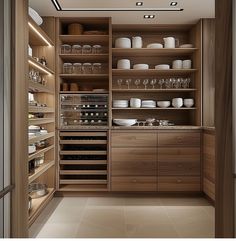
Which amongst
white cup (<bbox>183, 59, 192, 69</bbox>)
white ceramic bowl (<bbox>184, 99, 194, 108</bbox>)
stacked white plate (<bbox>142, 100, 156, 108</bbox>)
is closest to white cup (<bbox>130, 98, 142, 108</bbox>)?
stacked white plate (<bbox>142, 100, 156, 108</bbox>)

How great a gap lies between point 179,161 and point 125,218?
1301 mm

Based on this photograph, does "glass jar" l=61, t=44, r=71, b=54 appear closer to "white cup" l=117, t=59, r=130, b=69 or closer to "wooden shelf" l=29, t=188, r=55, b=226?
"white cup" l=117, t=59, r=130, b=69

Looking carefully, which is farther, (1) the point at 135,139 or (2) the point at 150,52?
(2) the point at 150,52

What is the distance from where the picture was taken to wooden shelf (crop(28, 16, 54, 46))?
3.29 m

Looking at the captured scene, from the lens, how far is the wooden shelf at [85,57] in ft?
14.9

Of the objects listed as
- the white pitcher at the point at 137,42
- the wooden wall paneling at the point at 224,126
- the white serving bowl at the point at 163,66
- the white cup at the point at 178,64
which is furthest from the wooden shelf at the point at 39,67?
the wooden wall paneling at the point at 224,126

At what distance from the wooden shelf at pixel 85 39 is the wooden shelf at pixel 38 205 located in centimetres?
218

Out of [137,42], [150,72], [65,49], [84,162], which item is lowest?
[84,162]

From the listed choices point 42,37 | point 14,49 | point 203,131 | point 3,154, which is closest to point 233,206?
point 3,154

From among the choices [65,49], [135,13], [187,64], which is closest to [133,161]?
[187,64]

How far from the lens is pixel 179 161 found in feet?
Answer: 14.2

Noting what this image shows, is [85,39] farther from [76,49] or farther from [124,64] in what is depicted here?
[124,64]

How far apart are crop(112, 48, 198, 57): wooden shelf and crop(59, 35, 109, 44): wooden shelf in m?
0.22

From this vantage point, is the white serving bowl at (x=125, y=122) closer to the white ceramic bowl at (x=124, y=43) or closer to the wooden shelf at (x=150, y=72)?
the wooden shelf at (x=150, y=72)
